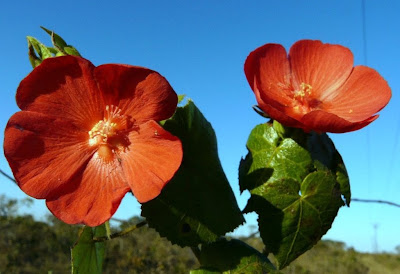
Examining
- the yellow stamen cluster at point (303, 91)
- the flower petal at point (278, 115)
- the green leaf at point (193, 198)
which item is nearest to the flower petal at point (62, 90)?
the green leaf at point (193, 198)

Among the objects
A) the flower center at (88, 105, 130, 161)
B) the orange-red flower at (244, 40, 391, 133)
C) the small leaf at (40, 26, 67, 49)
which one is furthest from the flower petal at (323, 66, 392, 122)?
the small leaf at (40, 26, 67, 49)

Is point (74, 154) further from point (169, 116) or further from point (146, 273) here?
point (146, 273)

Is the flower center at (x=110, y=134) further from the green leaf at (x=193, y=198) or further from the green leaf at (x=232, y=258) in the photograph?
the green leaf at (x=232, y=258)

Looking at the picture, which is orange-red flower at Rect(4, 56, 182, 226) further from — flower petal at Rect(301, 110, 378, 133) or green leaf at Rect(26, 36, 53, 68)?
flower petal at Rect(301, 110, 378, 133)

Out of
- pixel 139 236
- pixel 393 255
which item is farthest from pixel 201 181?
pixel 393 255

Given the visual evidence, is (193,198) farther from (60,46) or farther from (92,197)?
(60,46)
